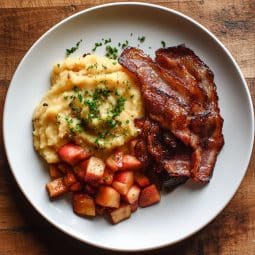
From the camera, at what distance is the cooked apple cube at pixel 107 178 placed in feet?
13.0

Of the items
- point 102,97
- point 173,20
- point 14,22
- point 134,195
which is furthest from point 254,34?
point 14,22

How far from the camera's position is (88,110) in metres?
3.95

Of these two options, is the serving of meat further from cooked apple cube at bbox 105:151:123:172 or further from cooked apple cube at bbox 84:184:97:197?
cooked apple cube at bbox 84:184:97:197

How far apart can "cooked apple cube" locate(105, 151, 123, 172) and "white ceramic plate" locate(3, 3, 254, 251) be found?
0.44 m

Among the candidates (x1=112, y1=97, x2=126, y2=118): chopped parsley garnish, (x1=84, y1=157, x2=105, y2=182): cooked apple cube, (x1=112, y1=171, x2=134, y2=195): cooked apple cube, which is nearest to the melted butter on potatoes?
(x1=112, y1=97, x2=126, y2=118): chopped parsley garnish

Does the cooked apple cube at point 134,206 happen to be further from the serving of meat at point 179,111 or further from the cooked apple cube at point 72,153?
the cooked apple cube at point 72,153

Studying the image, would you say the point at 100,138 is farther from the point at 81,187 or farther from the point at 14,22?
the point at 14,22

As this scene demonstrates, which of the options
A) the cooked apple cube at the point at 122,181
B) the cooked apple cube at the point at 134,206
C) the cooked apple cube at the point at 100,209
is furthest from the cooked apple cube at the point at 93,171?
the cooked apple cube at the point at 134,206

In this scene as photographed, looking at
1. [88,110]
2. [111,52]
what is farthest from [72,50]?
[88,110]

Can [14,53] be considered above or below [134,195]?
above

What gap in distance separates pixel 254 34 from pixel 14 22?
2064mm

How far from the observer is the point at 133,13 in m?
4.16

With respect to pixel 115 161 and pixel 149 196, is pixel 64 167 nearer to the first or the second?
pixel 115 161

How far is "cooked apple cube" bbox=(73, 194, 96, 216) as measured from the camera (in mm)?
4012
